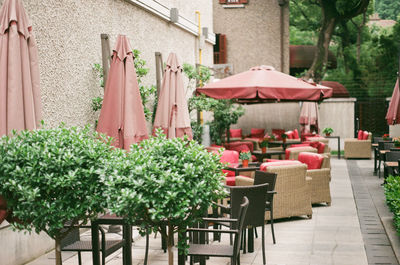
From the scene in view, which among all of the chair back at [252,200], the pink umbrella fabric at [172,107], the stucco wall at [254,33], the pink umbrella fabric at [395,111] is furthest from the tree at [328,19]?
the chair back at [252,200]

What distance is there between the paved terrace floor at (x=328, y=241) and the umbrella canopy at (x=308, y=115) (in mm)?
8439

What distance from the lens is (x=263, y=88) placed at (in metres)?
9.19

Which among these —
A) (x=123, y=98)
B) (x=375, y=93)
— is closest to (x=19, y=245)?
(x=123, y=98)

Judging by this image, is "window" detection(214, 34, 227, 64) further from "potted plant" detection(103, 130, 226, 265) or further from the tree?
"potted plant" detection(103, 130, 226, 265)

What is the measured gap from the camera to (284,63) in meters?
21.6

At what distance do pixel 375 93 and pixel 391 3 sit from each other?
17.6 metres

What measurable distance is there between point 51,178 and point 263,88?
614 cm

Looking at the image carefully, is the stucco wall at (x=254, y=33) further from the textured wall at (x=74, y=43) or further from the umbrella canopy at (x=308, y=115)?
the textured wall at (x=74, y=43)

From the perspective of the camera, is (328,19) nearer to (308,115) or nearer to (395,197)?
(308,115)

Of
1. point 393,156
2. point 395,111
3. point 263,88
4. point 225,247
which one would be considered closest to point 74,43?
point 263,88

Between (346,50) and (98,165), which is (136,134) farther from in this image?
(346,50)

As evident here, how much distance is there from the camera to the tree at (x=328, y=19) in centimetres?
2180

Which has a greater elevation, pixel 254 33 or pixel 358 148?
pixel 254 33

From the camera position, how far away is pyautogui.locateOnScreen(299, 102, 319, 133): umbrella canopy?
1861 cm
